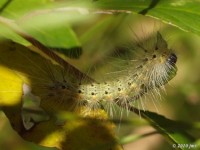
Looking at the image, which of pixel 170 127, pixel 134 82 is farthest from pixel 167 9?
pixel 134 82

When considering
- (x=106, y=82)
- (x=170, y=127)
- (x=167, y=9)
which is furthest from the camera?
(x=106, y=82)

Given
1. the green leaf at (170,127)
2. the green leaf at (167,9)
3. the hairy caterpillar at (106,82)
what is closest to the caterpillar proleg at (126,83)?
the hairy caterpillar at (106,82)

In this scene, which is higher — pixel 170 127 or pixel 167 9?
pixel 167 9

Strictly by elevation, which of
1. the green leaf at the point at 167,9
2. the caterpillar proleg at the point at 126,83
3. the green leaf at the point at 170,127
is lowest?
the green leaf at the point at 170,127

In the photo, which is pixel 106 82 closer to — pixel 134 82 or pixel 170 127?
pixel 134 82

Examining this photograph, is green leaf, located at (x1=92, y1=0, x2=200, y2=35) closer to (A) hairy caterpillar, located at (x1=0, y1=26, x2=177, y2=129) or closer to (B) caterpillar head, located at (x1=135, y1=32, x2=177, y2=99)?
(A) hairy caterpillar, located at (x1=0, y1=26, x2=177, y2=129)

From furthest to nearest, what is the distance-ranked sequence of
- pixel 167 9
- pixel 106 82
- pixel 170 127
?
pixel 106 82 < pixel 170 127 < pixel 167 9

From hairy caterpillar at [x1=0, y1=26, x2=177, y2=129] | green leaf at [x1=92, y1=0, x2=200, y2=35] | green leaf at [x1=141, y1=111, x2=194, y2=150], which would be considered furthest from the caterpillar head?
green leaf at [x1=92, y1=0, x2=200, y2=35]

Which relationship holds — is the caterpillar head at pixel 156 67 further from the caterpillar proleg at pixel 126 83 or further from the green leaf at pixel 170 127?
the green leaf at pixel 170 127
